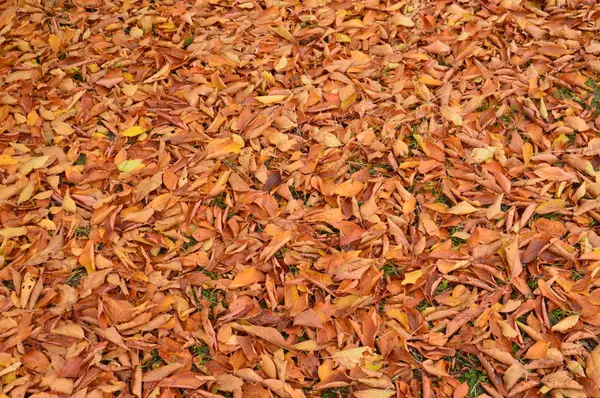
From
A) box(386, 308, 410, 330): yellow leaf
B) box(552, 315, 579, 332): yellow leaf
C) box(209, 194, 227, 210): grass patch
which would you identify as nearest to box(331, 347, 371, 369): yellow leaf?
box(386, 308, 410, 330): yellow leaf

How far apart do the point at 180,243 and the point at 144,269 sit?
0.58ft

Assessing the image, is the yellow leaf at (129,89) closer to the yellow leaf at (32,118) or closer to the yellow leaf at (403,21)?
the yellow leaf at (32,118)

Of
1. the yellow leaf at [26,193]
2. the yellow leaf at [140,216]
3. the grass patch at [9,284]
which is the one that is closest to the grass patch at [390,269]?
the yellow leaf at [140,216]

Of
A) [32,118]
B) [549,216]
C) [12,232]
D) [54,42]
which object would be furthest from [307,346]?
[54,42]

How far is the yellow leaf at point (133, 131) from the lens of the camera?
2777mm

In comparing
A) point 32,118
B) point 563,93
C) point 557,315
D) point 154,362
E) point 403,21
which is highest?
point 403,21

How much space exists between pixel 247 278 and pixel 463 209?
0.93m

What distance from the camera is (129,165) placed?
8.71ft

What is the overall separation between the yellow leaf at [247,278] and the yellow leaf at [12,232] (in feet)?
2.96

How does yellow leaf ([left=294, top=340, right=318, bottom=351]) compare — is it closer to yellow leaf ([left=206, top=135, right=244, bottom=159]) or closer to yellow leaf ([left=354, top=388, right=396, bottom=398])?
yellow leaf ([left=354, top=388, right=396, bottom=398])

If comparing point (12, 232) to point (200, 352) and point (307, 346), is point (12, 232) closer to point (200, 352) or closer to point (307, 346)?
point (200, 352)

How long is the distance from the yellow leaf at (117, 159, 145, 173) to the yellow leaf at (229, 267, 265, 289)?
76 centimetres

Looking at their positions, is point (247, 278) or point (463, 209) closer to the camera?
point (247, 278)

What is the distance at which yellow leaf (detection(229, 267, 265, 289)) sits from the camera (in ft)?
7.40
